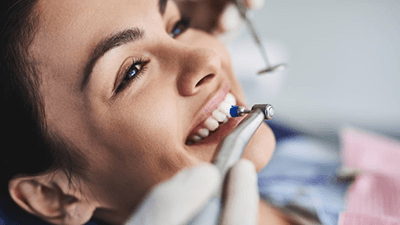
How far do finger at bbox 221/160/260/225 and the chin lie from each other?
21cm

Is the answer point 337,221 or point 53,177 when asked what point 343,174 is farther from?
point 53,177

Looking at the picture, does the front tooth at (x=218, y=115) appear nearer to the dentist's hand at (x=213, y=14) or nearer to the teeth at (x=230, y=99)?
the teeth at (x=230, y=99)

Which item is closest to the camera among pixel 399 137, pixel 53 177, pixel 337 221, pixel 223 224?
pixel 223 224

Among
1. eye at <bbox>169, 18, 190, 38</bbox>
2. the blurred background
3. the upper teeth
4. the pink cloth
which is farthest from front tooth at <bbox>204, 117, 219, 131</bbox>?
the blurred background

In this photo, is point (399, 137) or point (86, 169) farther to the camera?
point (399, 137)

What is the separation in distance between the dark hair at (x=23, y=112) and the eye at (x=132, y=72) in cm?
17

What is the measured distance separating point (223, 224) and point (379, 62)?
6.20ft

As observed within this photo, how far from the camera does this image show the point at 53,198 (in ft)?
2.56

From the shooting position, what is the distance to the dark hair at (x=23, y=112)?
0.65m

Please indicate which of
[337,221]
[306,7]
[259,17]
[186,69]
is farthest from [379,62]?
[186,69]

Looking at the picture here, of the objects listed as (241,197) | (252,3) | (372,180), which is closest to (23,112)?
(241,197)

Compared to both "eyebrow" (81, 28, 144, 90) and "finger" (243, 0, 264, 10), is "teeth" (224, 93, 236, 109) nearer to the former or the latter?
"eyebrow" (81, 28, 144, 90)

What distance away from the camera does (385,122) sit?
1.71m

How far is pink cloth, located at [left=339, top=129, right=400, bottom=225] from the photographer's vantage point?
2.94 feet
